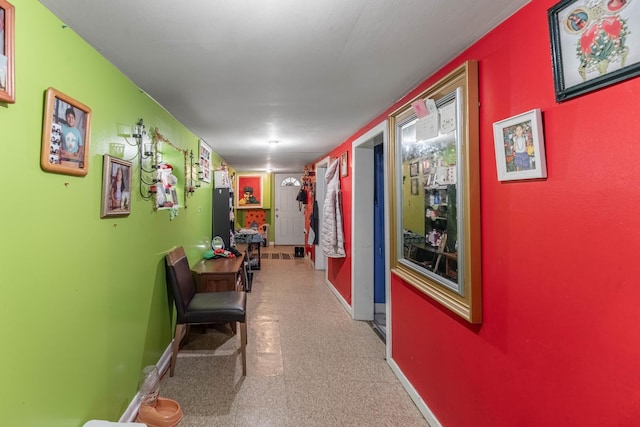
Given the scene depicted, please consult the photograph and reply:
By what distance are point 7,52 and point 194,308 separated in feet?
6.06

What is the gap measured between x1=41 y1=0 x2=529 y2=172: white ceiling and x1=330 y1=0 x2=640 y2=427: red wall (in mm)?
267

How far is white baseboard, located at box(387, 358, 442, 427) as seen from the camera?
5.57 ft

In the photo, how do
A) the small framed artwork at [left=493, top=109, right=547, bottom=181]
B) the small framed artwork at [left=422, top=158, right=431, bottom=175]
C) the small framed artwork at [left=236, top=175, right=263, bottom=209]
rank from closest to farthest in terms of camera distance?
the small framed artwork at [left=493, top=109, right=547, bottom=181] → the small framed artwork at [left=422, top=158, right=431, bottom=175] → the small framed artwork at [left=236, top=175, right=263, bottom=209]

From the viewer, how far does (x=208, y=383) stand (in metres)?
2.10

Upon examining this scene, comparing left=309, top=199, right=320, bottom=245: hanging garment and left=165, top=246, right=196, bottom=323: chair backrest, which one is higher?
left=309, top=199, right=320, bottom=245: hanging garment

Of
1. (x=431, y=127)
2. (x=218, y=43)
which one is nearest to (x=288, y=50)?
(x=218, y=43)

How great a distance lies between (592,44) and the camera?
836 mm

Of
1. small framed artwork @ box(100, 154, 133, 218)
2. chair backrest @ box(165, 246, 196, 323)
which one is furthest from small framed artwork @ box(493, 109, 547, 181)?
chair backrest @ box(165, 246, 196, 323)

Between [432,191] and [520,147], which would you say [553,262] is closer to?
[520,147]

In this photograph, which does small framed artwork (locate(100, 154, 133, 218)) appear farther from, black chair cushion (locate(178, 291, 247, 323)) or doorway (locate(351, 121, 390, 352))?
doorway (locate(351, 121, 390, 352))

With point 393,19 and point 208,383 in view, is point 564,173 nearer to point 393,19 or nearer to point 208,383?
point 393,19

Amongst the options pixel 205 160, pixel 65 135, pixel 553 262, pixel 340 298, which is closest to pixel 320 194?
pixel 340 298

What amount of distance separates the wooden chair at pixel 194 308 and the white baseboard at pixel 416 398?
1163 mm

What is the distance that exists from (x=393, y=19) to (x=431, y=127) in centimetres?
65
